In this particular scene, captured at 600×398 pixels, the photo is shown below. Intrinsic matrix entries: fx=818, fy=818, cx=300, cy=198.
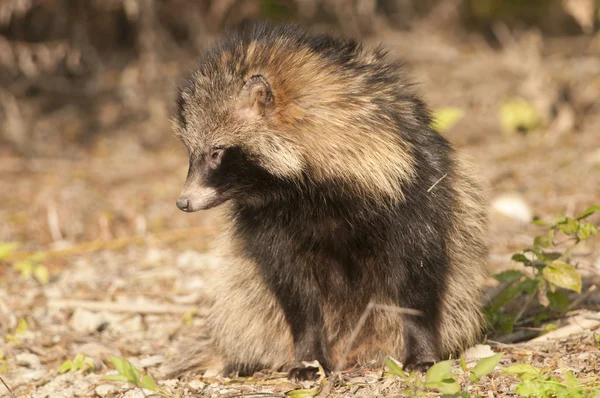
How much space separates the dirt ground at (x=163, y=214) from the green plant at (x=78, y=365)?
45 millimetres

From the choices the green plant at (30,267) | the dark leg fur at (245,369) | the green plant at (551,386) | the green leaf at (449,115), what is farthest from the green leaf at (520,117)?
the green plant at (551,386)

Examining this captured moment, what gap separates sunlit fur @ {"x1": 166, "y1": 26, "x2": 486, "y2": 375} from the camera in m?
3.86

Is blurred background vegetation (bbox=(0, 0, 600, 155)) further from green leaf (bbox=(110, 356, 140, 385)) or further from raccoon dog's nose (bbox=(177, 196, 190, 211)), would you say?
green leaf (bbox=(110, 356, 140, 385))

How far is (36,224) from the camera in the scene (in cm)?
805

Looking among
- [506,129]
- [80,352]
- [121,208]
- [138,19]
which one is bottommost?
[80,352]

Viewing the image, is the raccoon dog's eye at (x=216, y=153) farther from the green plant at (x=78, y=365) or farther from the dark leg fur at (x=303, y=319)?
the green plant at (x=78, y=365)

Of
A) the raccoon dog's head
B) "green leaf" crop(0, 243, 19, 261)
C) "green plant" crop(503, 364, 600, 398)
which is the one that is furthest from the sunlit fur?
"green leaf" crop(0, 243, 19, 261)

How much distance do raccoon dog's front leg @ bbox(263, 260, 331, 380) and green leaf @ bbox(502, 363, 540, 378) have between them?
1.04m

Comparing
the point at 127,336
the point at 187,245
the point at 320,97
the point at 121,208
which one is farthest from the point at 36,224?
the point at 320,97

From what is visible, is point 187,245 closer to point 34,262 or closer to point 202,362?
point 34,262

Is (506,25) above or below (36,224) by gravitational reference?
above

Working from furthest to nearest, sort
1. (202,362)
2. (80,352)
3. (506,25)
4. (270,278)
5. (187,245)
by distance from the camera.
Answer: (506,25)
(187,245)
(80,352)
(202,362)
(270,278)

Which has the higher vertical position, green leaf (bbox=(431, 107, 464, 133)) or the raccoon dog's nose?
green leaf (bbox=(431, 107, 464, 133))

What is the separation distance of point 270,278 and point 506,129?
5976 mm
